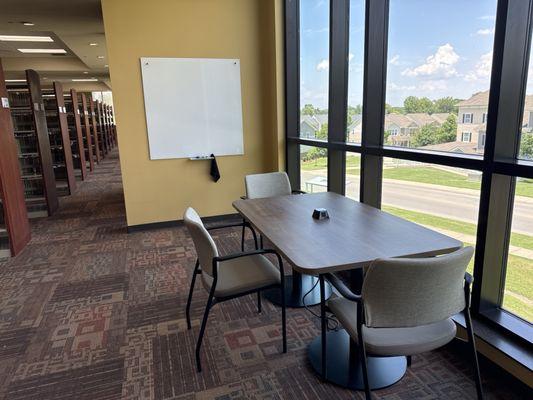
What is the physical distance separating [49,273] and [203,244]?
2.31 m

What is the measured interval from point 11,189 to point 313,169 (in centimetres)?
332

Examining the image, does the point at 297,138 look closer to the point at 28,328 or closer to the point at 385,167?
the point at 385,167

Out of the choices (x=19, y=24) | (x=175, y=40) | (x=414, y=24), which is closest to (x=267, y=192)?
(x=414, y=24)

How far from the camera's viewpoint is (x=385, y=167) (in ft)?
9.70

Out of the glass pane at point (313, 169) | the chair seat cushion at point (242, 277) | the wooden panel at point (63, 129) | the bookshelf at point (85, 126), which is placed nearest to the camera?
the chair seat cushion at point (242, 277)

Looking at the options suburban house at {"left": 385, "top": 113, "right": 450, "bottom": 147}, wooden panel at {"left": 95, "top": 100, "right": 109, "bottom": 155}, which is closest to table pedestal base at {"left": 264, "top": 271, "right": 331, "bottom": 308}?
suburban house at {"left": 385, "top": 113, "right": 450, "bottom": 147}

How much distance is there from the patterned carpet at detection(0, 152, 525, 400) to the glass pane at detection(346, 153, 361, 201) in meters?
1.28

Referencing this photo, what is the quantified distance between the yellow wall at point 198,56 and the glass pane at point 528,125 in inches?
115

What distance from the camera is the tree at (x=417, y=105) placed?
8.35 feet

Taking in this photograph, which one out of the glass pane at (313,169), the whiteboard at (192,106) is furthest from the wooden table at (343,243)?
the whiteboard at (192,106)

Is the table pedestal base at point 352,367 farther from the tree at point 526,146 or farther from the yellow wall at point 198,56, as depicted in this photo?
the yellow wall at point 198,56

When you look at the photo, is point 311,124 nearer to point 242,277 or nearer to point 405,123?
point 405,123

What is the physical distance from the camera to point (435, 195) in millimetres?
2543

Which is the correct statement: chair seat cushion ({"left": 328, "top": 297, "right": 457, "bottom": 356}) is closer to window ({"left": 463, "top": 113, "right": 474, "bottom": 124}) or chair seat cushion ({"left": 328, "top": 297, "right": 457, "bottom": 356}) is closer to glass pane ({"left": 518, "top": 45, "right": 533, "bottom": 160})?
glass pane ({"left": 518, "top": 45, "right": 533, "bottom": 160})
